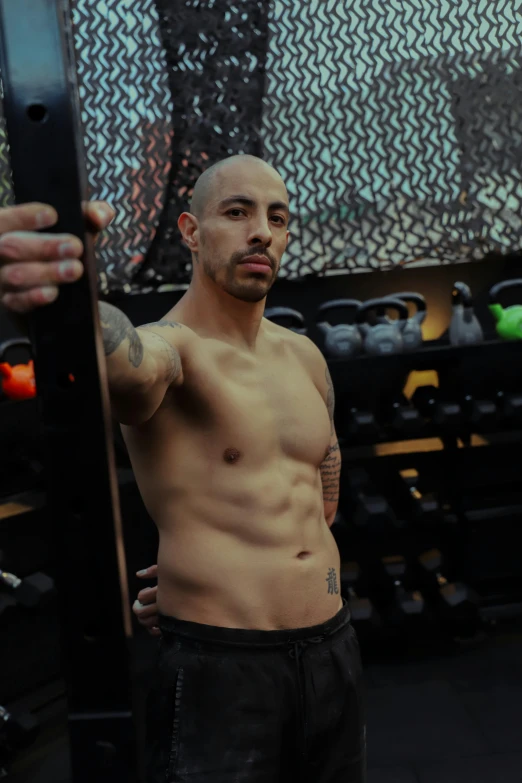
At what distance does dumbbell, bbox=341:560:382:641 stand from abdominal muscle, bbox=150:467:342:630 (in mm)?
1800

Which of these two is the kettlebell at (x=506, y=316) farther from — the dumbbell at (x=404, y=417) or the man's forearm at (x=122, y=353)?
the man's forearm at (x=122, y=353)

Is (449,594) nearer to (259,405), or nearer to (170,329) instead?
(259,405)

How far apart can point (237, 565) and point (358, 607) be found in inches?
77.6

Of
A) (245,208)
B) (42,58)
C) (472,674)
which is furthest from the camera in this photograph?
(472,674)

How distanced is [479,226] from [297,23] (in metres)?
1.25

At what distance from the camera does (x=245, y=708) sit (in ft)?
4.83


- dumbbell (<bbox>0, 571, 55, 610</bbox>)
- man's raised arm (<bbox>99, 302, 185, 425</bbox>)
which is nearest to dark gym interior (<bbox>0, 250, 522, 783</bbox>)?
dumbbell (<bbox>0, 571, 55, 610</bbox>)

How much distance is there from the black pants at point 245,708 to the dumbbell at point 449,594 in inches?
77.8

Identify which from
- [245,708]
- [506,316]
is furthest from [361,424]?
[245,708]

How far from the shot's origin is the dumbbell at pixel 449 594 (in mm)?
3422

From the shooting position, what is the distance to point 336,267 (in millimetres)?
3631

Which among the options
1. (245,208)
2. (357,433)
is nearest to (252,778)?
(245,208)

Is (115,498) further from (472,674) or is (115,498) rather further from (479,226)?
(479,226)

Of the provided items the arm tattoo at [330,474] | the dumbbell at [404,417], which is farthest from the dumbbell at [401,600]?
the arm tattoo at [330,474]
